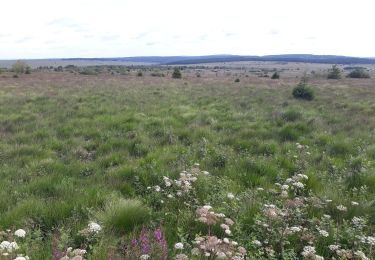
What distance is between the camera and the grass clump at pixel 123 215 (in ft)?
15.4

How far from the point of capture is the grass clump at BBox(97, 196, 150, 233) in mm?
4699

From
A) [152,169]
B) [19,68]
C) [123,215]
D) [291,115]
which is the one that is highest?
[123,215]

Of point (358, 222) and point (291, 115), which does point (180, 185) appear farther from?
point (291, 115)

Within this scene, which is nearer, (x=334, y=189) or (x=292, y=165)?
(x=334, y=189)

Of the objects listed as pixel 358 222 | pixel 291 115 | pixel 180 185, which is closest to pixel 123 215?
pixel 180 185

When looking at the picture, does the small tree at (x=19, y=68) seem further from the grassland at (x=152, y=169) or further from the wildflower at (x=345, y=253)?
the wildflower at (x=345, y=253)

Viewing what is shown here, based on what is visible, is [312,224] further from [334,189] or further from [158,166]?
[158,166]

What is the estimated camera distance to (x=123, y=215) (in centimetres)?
485

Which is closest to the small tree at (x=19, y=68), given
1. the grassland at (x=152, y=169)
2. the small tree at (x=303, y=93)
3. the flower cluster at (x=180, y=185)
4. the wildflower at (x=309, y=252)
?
the small tree at (x=303, y=93)

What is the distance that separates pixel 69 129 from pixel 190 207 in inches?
289

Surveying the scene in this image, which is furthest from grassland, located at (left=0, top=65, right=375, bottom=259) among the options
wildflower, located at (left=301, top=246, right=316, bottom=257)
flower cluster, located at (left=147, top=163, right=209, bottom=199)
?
wildflower, located at (left=301, top=246, right=316, bottom=257)

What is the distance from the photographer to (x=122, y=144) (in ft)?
31.2

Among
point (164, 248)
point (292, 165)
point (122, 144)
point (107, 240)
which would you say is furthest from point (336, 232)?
point (122, 144)

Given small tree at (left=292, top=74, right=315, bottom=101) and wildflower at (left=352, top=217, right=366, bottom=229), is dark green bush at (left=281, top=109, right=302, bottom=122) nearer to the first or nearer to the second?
small tree at (left=292, top=74, right=315, bottom=101)
